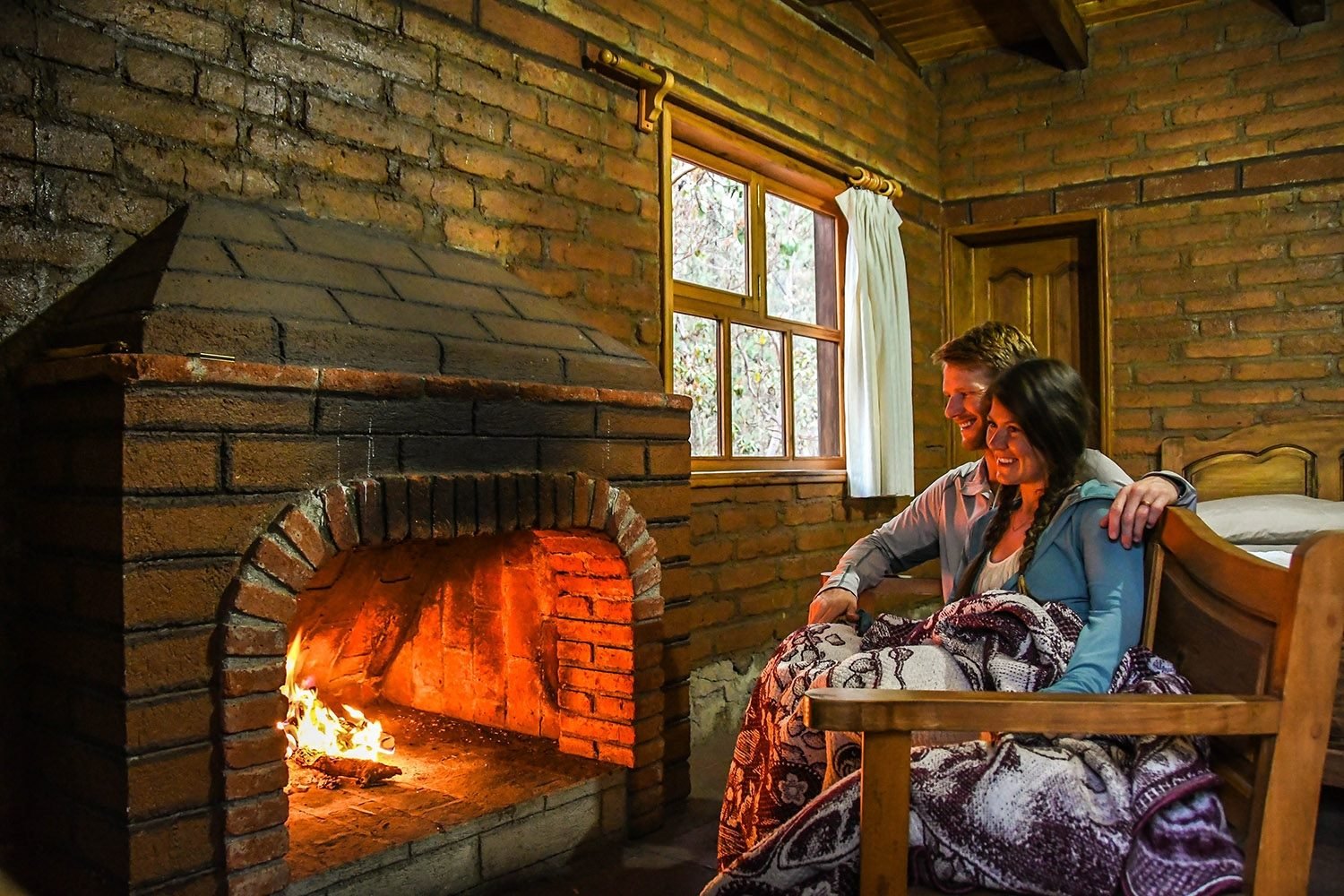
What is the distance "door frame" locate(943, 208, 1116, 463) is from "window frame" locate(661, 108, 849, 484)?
3.22ft

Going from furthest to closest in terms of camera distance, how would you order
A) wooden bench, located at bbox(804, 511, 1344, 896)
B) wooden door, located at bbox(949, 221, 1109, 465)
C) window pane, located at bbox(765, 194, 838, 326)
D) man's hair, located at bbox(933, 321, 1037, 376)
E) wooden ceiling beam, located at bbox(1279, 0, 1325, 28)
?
wooden door, located at bbox(949, 221, 1109, 465) → wooden ceiling beam, located at bbox(1279, 0, 1325, 28) → window pane, located at bbox(765, 194, 838, 326) → man's hair, located at bbox(933, 321, 1037, 376) → wooden bench, located at bbox(804, 511, 1344, 896)

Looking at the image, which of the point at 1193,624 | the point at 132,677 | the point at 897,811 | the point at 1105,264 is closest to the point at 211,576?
the point at 132,677

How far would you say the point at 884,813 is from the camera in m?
1.48

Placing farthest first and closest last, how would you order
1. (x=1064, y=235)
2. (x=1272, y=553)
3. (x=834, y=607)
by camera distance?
(x=1064, y=235) < (x=1272, y=553) < (x=834, y=607)

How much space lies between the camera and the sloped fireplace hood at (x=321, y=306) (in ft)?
6.50

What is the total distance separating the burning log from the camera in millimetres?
2713

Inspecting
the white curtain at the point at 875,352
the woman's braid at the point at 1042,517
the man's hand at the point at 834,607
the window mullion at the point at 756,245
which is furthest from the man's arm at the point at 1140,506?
the white curtain at the point at 875,352

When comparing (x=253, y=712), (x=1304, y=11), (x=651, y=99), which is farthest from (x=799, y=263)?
(x=253, y=712)

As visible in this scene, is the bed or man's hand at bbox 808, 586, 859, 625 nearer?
man's hand at bbox 808, 586, 859, 625

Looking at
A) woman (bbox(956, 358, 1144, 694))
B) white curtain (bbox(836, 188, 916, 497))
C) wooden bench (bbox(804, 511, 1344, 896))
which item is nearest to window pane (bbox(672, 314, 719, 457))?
white curtain (bbox(836, 188, 916, 497))

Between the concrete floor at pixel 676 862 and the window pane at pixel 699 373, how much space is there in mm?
1397

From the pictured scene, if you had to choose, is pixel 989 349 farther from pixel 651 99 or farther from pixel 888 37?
pixel 888 37

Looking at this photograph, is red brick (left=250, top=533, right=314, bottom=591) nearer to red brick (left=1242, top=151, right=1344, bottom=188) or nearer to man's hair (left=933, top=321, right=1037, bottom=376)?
man's hair (left=933, top=321, right=1037, bottom=376)

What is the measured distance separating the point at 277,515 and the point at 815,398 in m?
3.10
